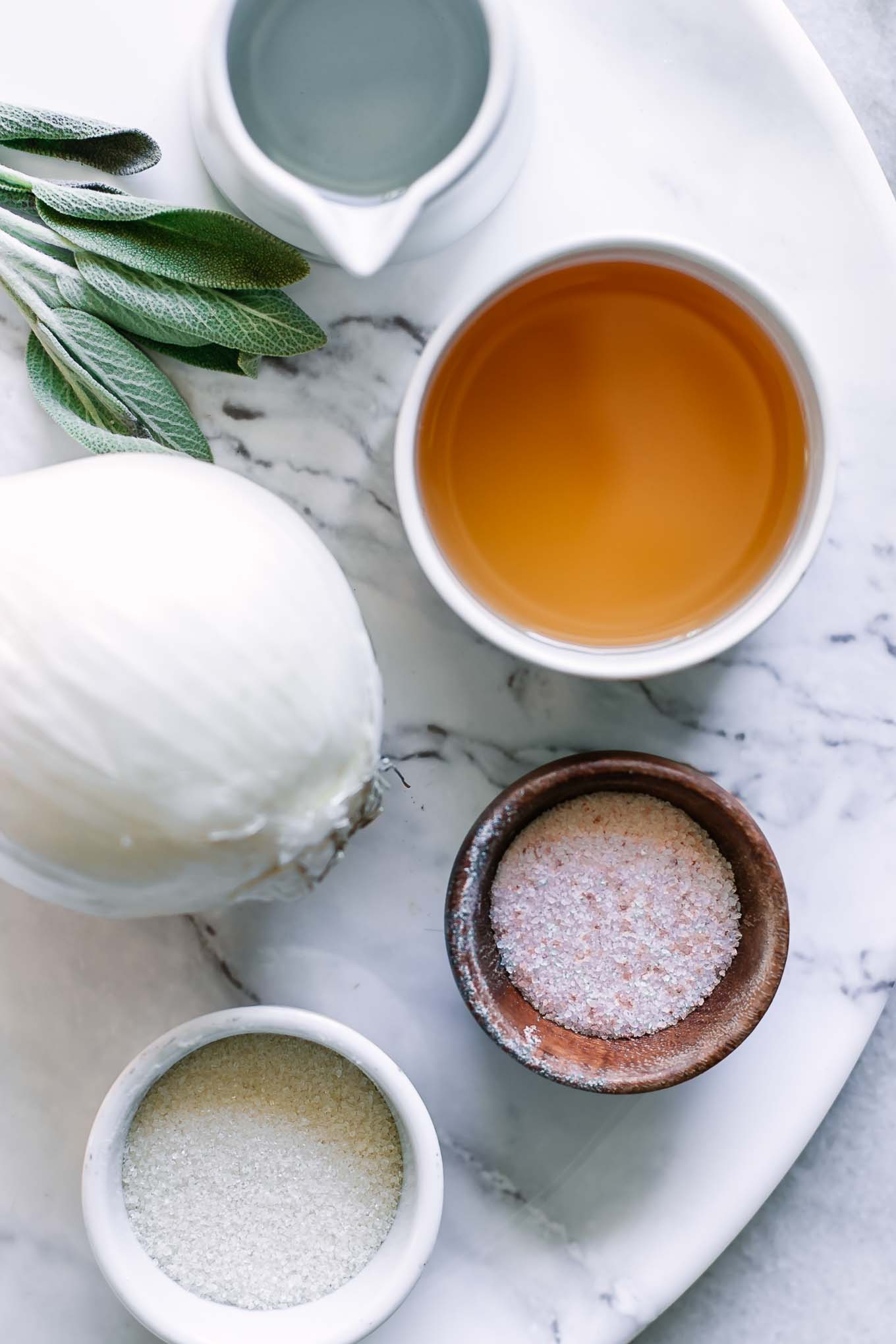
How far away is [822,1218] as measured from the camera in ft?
2.66

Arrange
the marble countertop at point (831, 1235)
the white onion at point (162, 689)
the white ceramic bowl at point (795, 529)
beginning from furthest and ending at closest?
1. the marble countertop at point (831, 1235)
2. the white ceramic bowl at point (795, 529)
3. the white onion at point (162, 689)

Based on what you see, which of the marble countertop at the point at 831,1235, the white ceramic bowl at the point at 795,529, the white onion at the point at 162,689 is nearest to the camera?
the white onion at the point at 162,689

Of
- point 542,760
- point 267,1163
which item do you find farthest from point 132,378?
point 267,1163

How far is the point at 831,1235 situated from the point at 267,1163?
39cm

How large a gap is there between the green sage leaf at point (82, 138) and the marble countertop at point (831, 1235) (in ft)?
1.48

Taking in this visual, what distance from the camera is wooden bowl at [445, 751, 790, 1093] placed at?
2.11 ft

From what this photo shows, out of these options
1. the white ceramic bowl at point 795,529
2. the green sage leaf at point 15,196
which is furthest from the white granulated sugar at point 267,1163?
the green sage leaf at point 15,196

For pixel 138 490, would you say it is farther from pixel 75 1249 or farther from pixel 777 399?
pixel 75 1249

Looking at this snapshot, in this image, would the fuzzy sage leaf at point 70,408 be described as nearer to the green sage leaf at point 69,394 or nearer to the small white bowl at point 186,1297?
the green sage leaf at point 69,394

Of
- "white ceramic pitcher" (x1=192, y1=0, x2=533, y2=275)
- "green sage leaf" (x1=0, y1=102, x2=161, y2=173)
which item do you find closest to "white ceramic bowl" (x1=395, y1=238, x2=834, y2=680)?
"white ceramic pitcher" (x1=192, y1=0, x2=533, y2=275)

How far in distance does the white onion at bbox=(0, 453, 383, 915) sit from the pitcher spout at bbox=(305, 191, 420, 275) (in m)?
0.13

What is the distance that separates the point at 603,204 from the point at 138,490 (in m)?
0.33

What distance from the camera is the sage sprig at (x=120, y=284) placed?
0.65 metres

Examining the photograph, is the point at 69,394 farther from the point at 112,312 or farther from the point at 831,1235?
the point at 831,1235
